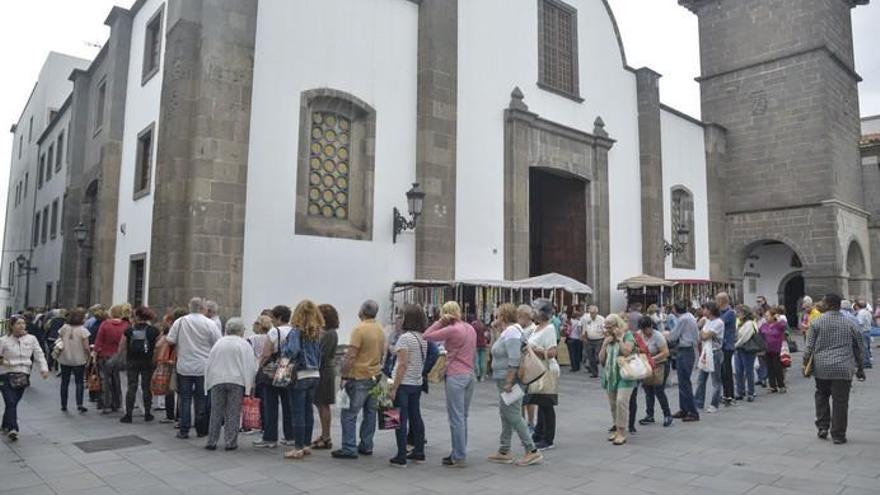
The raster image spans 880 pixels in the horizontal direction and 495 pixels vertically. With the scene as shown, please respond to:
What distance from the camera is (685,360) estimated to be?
8891 mm

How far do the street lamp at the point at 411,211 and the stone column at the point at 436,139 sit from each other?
1.09ft

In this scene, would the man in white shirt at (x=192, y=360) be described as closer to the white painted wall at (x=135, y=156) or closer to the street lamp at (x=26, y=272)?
the white painted wall at (x=135, y=156)

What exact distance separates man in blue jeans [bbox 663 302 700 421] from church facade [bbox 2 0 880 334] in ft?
21.2

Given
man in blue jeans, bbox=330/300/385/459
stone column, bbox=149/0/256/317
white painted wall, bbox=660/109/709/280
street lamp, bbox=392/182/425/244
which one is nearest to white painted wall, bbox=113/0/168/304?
stone column, bbox=149/0/256/317

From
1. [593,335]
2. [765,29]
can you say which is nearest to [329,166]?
[593,335]

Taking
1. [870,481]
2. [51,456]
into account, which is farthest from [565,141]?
[51,456]

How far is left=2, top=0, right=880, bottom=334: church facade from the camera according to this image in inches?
475

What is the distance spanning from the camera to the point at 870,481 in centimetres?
563

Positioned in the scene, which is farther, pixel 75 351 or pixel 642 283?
pixel 642 283

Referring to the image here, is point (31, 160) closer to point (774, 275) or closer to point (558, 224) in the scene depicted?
point (558, 224)

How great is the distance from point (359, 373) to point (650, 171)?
55.1ft

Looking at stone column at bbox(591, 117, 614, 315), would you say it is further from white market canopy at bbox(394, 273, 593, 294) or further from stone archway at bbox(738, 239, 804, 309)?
stone archway at bbox(738, 239, 804, 309)

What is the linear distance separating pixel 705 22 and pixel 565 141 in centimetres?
1272

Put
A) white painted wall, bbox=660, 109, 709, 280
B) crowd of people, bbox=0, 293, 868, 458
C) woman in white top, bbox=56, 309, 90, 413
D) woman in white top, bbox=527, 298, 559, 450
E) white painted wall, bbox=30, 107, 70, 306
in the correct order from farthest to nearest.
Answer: white painted wall, bbox=30, 107, 70, 306 → white painted wall, bbox=660, 109, 709, 280 → woman in white top, bbox=56, 309, 90, 413 → woman in white top, bbox=527, 298, 559, 450 → crowd of people, bbox=0, 293, 868, 458
